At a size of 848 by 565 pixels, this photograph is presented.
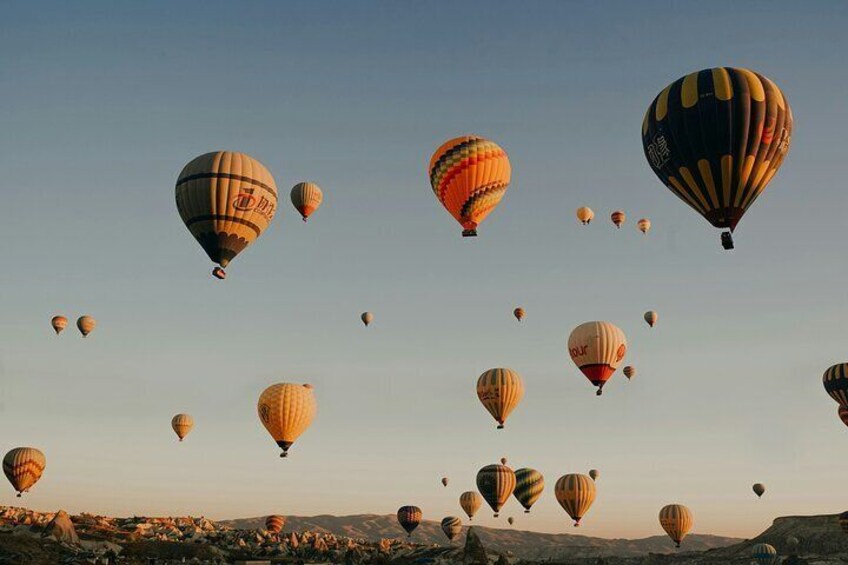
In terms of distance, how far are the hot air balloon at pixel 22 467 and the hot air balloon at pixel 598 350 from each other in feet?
199

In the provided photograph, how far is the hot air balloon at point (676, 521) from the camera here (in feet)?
292

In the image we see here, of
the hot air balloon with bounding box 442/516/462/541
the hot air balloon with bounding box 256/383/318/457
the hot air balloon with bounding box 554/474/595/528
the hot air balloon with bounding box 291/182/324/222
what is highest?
the hot air balloon with bounding box 291/182/324/222

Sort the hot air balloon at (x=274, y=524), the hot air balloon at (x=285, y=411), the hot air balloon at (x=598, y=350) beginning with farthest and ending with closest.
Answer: the hot air balloon at (x=274, y=524) < the hot air balloon at (x=285, y=411) < the hot air balloon at (x=598, y=350)

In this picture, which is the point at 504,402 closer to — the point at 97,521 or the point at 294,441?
the point at 294,441

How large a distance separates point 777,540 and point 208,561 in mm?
97334

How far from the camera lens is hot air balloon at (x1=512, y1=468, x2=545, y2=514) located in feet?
265

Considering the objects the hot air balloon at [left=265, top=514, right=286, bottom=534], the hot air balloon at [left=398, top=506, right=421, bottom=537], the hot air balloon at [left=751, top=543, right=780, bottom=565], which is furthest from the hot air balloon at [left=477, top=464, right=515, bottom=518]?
the hot air balloon at [left=751, top=543, right=780, bottom=565]

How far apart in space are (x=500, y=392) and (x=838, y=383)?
32.1m

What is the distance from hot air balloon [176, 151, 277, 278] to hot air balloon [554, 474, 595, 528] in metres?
45.2

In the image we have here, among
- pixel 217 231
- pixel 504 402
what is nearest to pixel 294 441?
pixel 504 402

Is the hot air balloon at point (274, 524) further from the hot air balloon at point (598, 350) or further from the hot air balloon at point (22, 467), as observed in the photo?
the hot air balloon at point (598, 350)

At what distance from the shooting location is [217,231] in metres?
42.4

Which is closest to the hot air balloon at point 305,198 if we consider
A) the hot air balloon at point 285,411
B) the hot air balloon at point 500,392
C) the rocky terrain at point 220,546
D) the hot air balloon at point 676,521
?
the hot air balloon at point 285,411

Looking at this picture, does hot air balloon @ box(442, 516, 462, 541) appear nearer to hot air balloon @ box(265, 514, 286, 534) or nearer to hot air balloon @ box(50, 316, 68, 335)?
hot air balloon @ box(265, 514, 286, 534)
